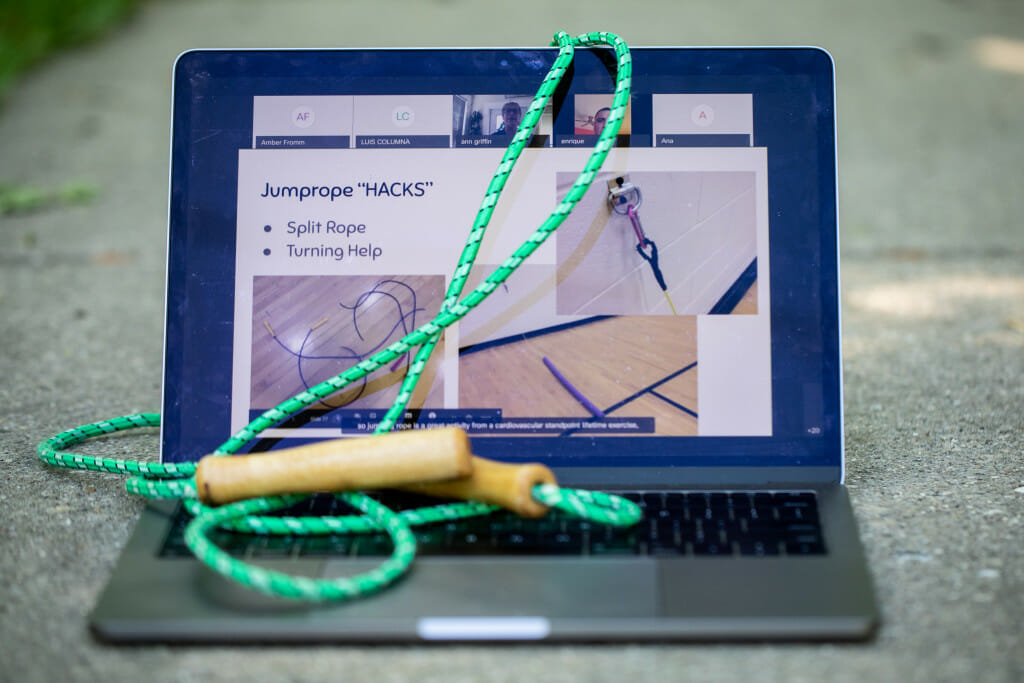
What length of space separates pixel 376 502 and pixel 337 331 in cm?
18

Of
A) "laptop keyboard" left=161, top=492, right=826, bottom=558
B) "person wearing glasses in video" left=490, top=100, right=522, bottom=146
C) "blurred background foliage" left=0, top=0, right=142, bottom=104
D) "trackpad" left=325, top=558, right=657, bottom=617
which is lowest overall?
"trackpad" left=325, top=558, right=657, bottom=617

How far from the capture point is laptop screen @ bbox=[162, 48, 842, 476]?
78cm

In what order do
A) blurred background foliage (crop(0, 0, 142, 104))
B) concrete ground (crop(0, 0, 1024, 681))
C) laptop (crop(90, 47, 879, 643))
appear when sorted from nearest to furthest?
concrete ground (crop(0, 0, 1024, 681)) → laptop (crop(90, 47, 879, 643)) → blurred background foliage (crop(0, 0, 142, 104))

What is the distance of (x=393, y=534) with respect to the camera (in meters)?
0.64

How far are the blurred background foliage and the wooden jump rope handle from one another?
2184 millimetres

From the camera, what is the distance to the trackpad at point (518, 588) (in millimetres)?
585

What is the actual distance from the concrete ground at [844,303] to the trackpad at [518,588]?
3cm

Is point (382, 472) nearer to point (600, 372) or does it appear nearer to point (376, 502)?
point (376, 502)

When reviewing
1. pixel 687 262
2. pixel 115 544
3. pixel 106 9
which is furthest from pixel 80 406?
pixel 106 9

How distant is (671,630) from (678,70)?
491mm

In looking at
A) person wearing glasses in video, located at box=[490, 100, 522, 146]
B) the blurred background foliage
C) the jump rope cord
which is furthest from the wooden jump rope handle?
the blurred background foliage

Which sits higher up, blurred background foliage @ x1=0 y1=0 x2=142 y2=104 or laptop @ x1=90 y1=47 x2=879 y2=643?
blurred background foliage @ x1=0 y1=0 x2=142 y2=104

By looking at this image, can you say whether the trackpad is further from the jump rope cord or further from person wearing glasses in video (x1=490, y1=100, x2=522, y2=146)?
person wearing glasses in video (x1=490, y1=100, x2=522, y2=146)

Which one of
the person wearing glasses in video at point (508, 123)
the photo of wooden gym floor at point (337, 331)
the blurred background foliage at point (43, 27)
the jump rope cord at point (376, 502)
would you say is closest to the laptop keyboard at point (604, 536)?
the jump rope cord at point (376, 502)
